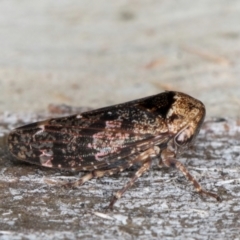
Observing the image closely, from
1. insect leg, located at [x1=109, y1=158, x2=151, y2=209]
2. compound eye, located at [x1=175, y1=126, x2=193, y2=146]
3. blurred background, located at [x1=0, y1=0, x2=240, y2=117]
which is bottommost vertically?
insect leg, located at [x1=109, y1=158, x2=151, y2=209]

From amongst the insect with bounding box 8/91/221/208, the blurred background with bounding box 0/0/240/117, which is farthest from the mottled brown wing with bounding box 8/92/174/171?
the blurred background with bounding box 0/0/240/117

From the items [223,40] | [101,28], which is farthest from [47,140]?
[101,28]

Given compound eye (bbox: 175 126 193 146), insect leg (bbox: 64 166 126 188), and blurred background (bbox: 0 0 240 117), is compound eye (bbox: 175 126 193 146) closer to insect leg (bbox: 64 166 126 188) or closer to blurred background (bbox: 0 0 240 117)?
insect leg (bbox: 64 166 126 188)

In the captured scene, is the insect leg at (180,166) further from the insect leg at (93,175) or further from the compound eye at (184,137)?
Result: the insect leg at (93,175)

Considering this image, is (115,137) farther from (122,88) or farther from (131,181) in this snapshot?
(122,88)

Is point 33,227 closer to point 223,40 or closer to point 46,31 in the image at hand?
point 223,40

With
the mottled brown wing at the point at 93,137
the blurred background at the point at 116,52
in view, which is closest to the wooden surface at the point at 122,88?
the blurred background at the point at 116,52

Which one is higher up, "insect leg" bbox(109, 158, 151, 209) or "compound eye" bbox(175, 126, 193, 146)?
"compound eye" bbox(175, 126, 193, 146)

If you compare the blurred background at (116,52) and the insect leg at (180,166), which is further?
the blurred background at (116,52)

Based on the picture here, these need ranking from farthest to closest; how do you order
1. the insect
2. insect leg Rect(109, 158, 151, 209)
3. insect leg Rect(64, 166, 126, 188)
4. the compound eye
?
the compound eye < the insect < insect leg Rect(64, 166, 126, 188) < insect leg Rect(109, 158, 151, 209)
